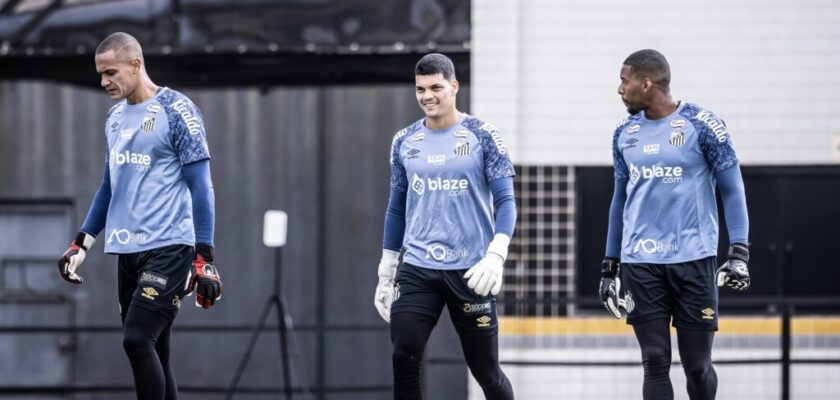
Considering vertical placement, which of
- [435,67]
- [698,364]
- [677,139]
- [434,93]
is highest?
[435,67]

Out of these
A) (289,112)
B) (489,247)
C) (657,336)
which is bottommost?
(657,336)

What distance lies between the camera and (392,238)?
6977 millimetres

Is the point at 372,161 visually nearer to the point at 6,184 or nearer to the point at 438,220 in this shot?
the point at 6,184

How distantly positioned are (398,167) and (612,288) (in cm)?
130

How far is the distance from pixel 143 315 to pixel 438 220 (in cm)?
147

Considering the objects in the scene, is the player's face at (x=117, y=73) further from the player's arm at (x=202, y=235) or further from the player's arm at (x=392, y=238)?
the player's arm at (x=392, y=238)

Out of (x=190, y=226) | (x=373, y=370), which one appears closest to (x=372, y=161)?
(x=373, y=370)

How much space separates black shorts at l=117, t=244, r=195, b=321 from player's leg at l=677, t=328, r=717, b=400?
2469 millimetres

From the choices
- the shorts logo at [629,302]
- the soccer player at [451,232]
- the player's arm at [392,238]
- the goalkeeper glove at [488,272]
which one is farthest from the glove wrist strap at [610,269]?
the player's arm at [392,238]

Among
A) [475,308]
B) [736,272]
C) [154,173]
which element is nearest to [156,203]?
[154,173]

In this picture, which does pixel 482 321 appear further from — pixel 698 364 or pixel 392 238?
pixel 698 364

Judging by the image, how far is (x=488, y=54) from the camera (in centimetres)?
984

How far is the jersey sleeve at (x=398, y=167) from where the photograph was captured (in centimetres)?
680

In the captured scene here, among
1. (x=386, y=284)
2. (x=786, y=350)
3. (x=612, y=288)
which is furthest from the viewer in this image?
(x=786, y=350)
